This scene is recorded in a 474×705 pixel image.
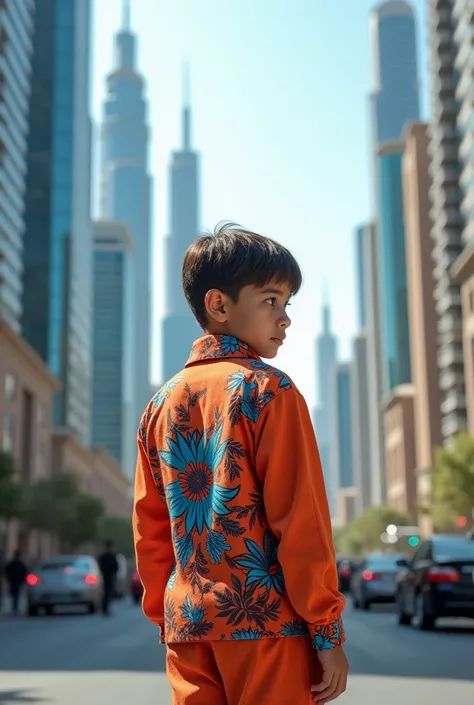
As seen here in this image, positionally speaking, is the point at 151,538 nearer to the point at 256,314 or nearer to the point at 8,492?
the point at 256,314

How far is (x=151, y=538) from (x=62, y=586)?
24.3 m

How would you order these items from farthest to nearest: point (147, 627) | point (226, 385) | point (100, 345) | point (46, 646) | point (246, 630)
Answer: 1. point (100, 345)
2. point (147, 627)
3. point (46, 646)
4. point (226, 385)
5. point (246, 630)

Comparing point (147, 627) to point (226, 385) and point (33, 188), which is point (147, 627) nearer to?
point (226, 385)

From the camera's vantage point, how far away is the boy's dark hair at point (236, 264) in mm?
2898

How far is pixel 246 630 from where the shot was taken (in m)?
2.57

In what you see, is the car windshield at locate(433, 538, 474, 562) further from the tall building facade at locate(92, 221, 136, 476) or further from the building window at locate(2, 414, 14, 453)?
the tall building facade at locate(92, 221, 136, 476)

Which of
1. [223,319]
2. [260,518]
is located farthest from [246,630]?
[223,319]

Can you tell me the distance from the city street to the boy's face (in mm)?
6098

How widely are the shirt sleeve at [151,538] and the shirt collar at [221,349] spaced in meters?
0.32

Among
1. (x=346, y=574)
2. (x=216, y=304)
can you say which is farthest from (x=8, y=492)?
(x=216, y=304)

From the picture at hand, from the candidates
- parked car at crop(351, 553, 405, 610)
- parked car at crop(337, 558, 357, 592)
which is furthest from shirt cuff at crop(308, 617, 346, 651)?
parked car at crop(337, 558, 357, 592)

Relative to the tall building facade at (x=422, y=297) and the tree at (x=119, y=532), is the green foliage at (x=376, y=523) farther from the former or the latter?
the tree at (x=119, y=532)

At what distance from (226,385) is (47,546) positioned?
85.1m

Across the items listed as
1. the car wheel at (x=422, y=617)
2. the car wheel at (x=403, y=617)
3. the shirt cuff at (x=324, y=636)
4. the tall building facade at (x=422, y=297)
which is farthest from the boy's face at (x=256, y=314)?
the tall building facade at (x=422, y=297)
